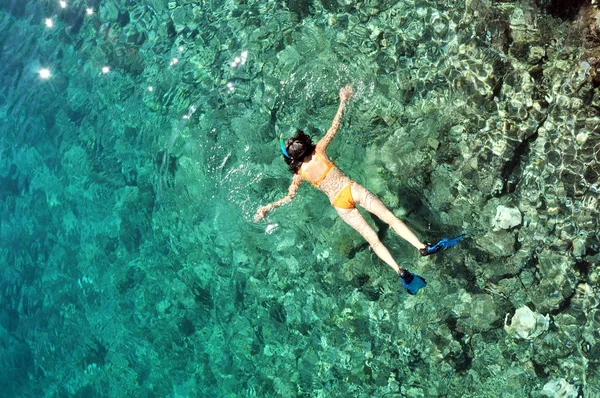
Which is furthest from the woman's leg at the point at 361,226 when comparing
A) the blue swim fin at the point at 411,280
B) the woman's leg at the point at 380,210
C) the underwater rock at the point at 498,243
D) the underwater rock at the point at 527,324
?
the underwater rock at the point at 527,324

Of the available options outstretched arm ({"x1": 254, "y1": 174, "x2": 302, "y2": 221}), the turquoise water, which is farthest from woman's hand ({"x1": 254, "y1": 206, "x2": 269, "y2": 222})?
the turquoise water

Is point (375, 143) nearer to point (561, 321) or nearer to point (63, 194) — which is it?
point (561, 321)

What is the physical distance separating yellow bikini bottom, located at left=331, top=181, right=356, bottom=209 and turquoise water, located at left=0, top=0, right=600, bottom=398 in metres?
0.79

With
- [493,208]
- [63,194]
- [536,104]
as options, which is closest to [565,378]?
[493,208]

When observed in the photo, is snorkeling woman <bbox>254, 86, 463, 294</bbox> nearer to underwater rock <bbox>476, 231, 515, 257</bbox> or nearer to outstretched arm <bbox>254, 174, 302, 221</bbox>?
outstretched arm <bbox>254, 174, 302, 221</bbox>

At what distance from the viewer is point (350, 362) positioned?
24.5 feet

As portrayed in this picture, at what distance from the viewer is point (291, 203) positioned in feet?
25.5

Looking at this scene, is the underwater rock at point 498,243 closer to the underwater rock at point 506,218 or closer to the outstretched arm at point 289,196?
the underwater rock at point 506,218

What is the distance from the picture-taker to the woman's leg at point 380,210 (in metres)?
6.22

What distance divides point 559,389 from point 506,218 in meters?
2.23

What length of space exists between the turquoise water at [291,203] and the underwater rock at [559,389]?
2 cm

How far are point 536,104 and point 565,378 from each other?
11.6 feet

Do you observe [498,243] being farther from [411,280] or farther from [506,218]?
[411,280]

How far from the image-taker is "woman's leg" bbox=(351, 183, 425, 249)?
20.4ft
